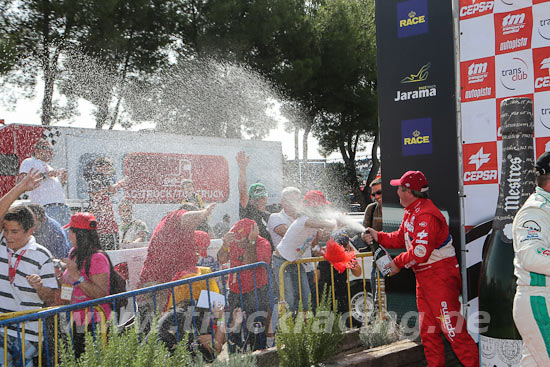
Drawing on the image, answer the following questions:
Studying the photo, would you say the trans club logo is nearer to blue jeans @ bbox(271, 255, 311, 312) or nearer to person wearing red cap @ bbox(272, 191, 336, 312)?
person wearing red cap @ bbox(272, 191, 336, 312)

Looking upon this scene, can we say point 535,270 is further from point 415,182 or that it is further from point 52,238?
point 52,238

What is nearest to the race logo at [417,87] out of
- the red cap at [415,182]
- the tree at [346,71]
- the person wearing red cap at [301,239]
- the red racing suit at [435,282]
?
the red cap at [415,182]

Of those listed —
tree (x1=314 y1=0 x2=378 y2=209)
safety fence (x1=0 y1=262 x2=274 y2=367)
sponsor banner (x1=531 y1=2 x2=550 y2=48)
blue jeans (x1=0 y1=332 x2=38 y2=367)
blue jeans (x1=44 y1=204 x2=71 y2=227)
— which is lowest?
blue jeans (x1=0 y1=332 x2=38 y2=367)

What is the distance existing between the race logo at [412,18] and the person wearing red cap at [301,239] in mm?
2096

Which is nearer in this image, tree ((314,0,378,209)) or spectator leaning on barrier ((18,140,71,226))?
spectator leaning on barrier ((18,140,71,226))

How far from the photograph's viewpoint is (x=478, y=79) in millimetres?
4594

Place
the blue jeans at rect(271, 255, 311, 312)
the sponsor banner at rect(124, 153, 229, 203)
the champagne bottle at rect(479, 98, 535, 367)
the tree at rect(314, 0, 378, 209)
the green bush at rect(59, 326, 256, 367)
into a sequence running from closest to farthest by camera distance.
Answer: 1. the green bush at rect(59, 326, 256, 367)
2. the champagne bottle at rect(479, 98, 535, 367)
3. the blue jeans at rect(271, 255, 311, 312)
4. the sponsor banner at rect(124, 153, 229, 203)
5. the tree at rect(314, 0, 378, 209)

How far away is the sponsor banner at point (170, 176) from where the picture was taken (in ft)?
36.6

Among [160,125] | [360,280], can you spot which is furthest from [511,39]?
[160,125]

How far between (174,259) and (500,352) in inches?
119

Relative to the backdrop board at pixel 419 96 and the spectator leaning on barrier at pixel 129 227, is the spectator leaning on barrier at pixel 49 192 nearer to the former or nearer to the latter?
the spectator leaning on barrier at pixel 129 227

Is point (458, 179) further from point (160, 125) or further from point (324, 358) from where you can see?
point (160, 125)

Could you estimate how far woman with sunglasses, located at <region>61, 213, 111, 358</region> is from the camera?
4.67 metres

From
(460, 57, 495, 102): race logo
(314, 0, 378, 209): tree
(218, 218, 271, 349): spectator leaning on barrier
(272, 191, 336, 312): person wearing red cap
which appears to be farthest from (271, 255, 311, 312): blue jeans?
(314, 0, 378, 209): tree
